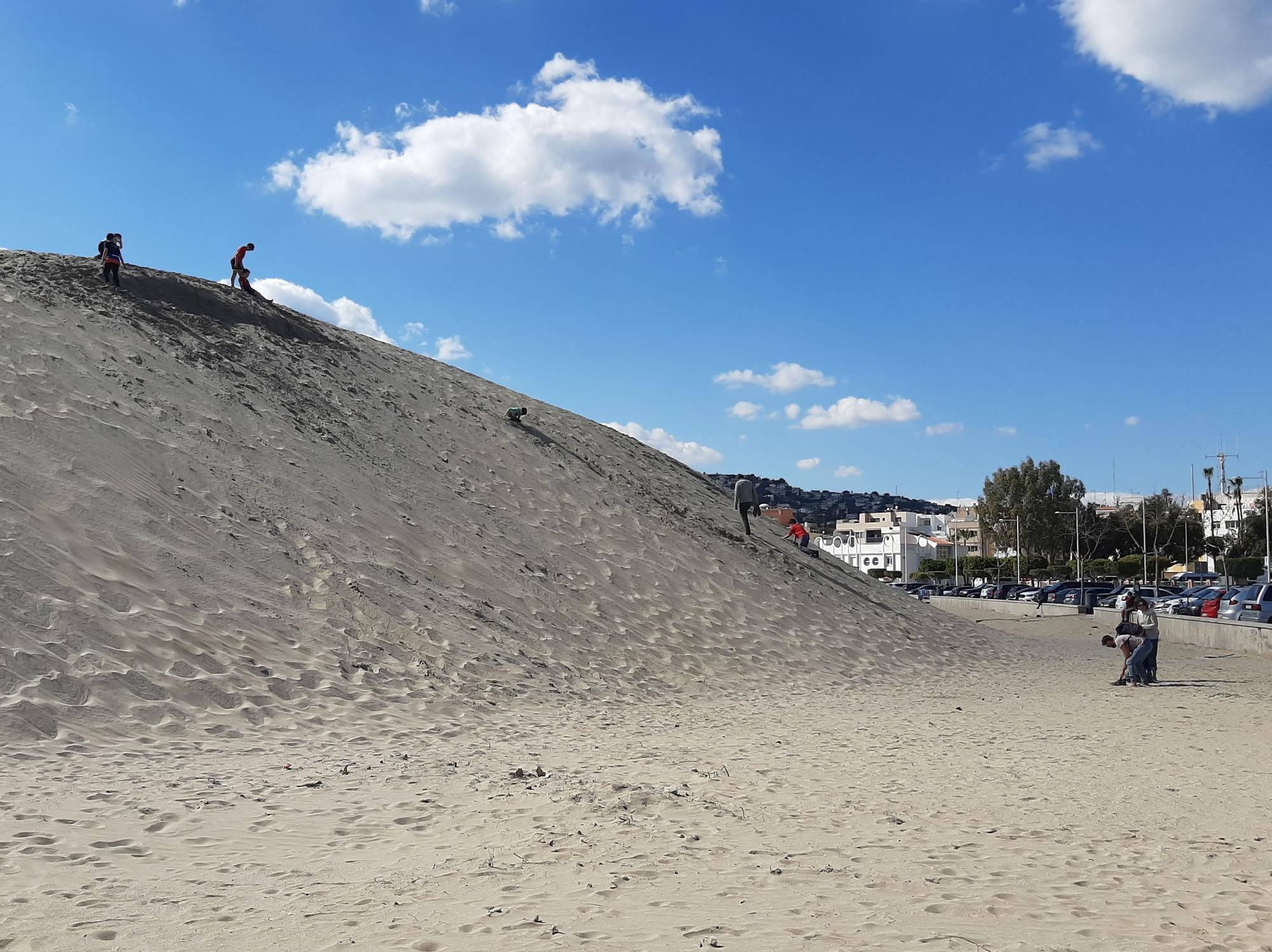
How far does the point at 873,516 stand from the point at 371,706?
157 metres

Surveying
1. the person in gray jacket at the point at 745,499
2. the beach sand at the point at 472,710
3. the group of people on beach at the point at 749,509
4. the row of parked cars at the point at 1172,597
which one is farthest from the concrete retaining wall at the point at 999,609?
the beach sand at the point at 472,710

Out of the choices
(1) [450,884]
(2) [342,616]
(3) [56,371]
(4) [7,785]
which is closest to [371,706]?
(2) [342,616]

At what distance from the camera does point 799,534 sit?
86.4 ft

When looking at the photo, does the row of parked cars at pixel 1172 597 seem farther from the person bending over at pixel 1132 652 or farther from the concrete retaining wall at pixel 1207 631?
the concrete retaining wall at pixel 1207 631

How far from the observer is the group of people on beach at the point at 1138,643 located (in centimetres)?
1587

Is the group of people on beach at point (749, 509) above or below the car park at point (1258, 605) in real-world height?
above

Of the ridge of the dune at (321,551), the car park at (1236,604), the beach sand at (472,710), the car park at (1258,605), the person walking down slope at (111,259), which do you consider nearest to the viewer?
the beach sand at (472,710)

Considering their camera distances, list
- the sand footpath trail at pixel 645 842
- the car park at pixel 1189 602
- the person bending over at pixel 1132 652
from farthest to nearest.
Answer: the car park at pixel 1189 602 < the person bending over at pixel 1132 652 < the sand footpath trail at pixel 645 842

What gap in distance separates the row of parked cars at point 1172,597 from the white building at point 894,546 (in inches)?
1487

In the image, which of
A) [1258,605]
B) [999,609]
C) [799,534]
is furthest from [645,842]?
[999,609]

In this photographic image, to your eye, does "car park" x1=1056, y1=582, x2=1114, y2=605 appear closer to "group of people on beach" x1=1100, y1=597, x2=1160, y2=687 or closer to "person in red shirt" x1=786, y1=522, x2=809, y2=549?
"person in red shirt" x1=786, y1=522, x2=809, y2=549

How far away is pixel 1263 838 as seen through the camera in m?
6.47

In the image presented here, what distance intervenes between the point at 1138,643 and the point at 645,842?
12.7 meters

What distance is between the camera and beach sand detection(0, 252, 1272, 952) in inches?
202
